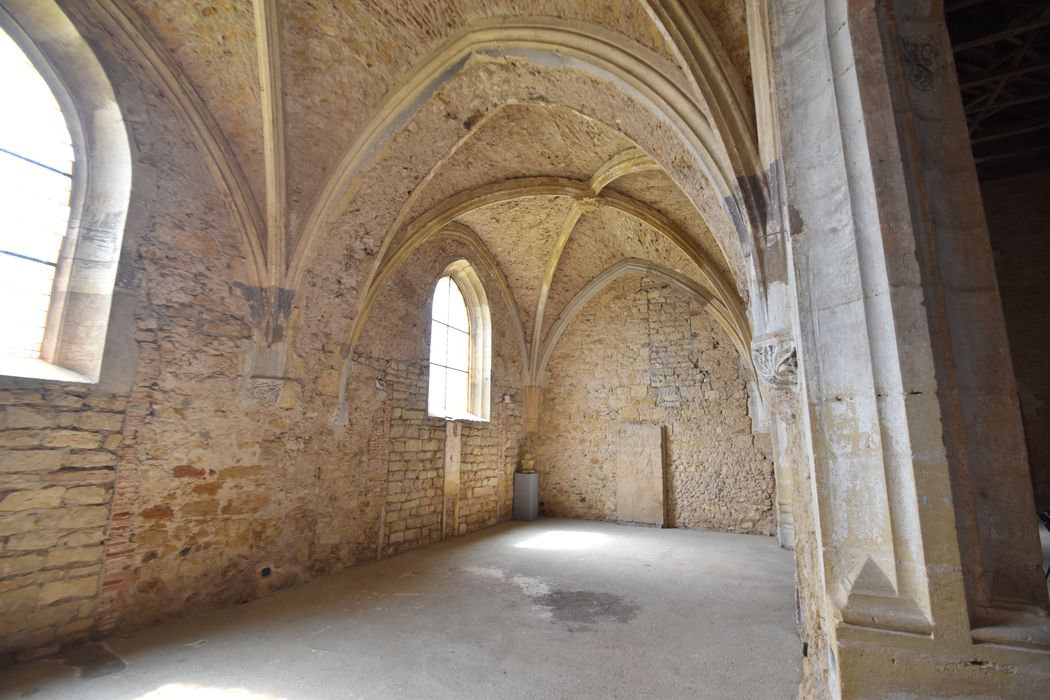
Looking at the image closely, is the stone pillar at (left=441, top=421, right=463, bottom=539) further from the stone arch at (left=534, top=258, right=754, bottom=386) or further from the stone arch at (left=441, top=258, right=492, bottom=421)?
the stone arch at (left=534, top=258, right=754, bottom=386)

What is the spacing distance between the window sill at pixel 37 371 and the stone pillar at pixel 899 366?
13.3 feet

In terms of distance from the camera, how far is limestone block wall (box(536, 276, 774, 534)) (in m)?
7.41

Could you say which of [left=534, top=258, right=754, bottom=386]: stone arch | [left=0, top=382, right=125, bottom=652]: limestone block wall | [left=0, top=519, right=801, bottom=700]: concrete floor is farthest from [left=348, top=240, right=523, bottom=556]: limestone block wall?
[left=0, top=382, right=125, bottom=652]: limestone block wall

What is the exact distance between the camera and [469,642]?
306 cm

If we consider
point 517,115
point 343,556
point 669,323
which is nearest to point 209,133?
point 517,115

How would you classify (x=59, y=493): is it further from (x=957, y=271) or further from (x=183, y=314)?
(x=957, y=271)

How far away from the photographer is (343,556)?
4.81 m

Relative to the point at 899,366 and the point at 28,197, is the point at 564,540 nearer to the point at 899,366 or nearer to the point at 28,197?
the point at 899,366

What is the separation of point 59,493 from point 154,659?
45.8 inches

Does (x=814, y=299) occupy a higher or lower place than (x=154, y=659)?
higher

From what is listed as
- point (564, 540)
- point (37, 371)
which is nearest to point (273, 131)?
point (37, 371)

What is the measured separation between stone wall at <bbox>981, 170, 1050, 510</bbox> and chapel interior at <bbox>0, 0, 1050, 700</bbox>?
0.65ft

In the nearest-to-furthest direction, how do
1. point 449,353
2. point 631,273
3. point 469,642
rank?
point 469,642, point 449,353, point 631,273

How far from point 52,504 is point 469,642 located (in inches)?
105
